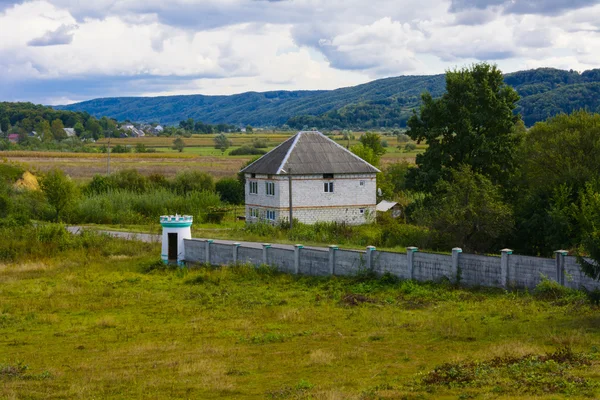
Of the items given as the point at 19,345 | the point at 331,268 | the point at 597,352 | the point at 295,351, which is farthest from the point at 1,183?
the point at 597,352

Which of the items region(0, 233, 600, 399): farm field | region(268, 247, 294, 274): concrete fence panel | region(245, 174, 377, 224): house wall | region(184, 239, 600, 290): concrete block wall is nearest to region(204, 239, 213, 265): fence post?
region(184, 239, 600, 290): concrete block wall

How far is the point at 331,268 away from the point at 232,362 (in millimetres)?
12526

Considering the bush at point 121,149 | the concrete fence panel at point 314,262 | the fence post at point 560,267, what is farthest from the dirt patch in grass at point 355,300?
the bush at point 121,149

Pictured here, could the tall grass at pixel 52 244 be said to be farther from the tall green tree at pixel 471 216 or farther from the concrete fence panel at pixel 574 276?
the concrete fence panel at pixel 574 276

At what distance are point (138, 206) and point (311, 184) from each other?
54.8 feet

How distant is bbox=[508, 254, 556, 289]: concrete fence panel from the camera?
24375mm

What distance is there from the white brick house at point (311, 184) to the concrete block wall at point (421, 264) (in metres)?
15.2

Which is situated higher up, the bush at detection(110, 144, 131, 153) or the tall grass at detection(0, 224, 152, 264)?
the bush at detection(110, 144, 131, 153)

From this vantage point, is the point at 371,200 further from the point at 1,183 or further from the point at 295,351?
the point at 295,351

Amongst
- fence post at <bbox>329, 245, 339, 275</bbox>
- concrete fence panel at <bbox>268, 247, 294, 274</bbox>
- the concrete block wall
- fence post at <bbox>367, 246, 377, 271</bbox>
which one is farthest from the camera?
concrete fence panel at <bbox>268, 247, 294, 274</bbox>

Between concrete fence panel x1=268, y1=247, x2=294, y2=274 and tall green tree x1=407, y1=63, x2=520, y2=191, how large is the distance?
13578 mm

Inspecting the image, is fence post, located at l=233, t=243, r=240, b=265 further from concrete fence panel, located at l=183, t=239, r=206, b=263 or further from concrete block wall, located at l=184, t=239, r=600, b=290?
concrete fence panel, located at l=183, t=239, r=206, b=263

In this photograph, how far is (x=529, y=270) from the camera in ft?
81.6

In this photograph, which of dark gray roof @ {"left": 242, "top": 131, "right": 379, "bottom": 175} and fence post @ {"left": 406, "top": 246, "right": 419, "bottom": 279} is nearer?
fence post @ {"left": 406, "top": 246, "right": 419, "bottom": 279}
